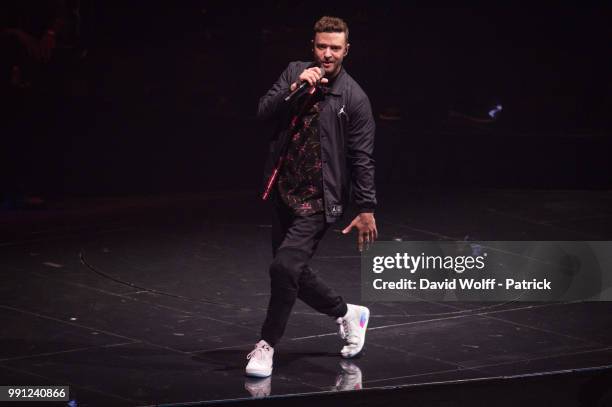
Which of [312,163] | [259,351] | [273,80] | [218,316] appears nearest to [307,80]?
[312,163]

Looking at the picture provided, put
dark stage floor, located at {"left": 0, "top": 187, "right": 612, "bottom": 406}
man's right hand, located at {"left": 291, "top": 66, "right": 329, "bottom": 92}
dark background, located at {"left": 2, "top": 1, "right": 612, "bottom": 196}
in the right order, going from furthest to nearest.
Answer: dark background, located at {"left": 2, "top": 1, "right": 612, "bottom": 196}
dark stage floor, located at {"left": 0, "top": 187, "right": 612, "bottom": 406}
man's right hand, located at {"left": 291, "top": 66, "right": 329, "bottom": 92}

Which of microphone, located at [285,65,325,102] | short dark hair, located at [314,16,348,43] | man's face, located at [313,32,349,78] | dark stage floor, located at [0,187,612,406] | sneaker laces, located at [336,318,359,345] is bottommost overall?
dark stage floor, located at [0,187,612,406]

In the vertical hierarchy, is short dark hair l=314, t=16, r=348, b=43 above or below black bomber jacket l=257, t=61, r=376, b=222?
above

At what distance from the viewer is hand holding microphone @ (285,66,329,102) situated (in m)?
5.47

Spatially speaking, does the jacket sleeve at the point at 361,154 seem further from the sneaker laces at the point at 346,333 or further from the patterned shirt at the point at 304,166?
the sneaker laces at the point at 346,333

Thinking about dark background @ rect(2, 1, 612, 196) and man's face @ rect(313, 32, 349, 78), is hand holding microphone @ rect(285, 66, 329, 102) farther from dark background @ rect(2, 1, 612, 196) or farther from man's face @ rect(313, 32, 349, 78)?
dark background @ rect(2, 1, 612, 196)

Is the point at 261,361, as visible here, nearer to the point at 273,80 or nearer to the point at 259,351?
the point at 259,351

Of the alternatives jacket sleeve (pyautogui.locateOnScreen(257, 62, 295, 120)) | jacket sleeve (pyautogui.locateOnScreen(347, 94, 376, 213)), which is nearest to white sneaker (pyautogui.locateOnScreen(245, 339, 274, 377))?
jacket sleeve (pyautogui.locateOnScreen(347, 94, 376, 213))

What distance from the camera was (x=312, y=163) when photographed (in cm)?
591

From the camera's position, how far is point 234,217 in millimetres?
10391

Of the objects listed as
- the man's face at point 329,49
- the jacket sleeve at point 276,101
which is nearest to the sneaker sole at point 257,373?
the jacket sleeve at point 276,101

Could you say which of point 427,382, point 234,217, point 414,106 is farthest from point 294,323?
point 414,106

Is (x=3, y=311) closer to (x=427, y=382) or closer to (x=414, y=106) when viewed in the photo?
(x=427, y=382)

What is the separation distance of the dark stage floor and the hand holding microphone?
1.49 m
